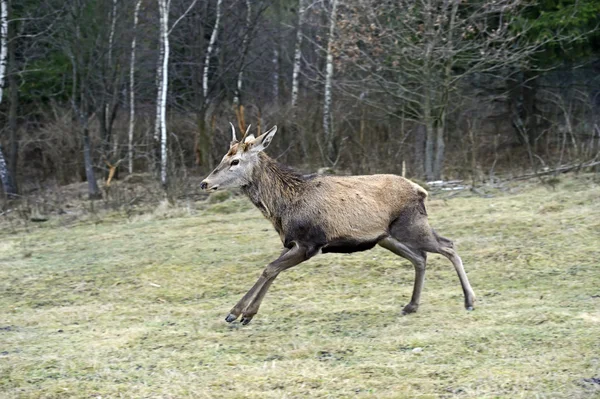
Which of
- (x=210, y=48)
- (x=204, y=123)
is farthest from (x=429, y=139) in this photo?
(x=210, y=48)

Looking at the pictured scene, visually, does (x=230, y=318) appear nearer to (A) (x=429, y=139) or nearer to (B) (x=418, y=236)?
(B) (x=418, y=236)

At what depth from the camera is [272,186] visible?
841cm

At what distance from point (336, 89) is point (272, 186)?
52.0 ft

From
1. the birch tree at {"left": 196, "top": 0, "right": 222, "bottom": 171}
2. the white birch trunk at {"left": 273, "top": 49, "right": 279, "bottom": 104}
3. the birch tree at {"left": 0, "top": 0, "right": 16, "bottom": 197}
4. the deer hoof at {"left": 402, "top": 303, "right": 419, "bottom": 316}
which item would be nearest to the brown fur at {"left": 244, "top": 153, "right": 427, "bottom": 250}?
the deer hoof at {"left": 402, "top": 303, "right": 419, "bottom": 316}

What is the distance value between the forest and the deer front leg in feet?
31.7

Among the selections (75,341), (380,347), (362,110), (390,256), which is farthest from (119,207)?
(380,347)

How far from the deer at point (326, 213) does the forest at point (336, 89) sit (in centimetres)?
887

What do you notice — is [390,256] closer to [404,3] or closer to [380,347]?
[380,347]

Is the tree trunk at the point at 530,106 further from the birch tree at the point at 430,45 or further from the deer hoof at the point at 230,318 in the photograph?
the deer hoof at the point at 230,318

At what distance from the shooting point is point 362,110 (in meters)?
22.7

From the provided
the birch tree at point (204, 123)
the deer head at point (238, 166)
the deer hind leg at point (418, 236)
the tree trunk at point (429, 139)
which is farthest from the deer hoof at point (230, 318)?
the birch tree at point (204, 123)

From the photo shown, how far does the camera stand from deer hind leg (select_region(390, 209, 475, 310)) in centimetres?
830

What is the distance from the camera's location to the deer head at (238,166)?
8.52m

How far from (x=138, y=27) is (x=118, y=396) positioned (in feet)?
71.4
